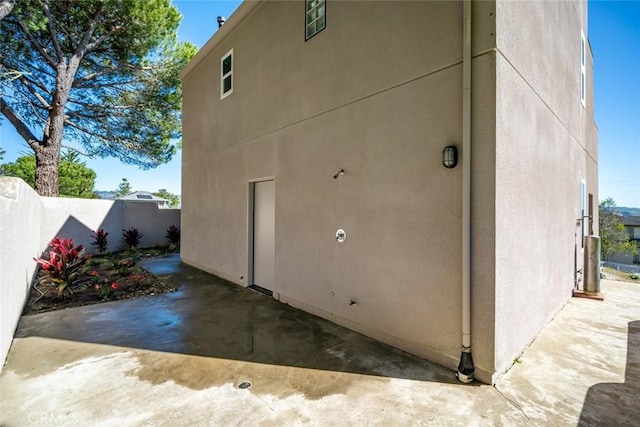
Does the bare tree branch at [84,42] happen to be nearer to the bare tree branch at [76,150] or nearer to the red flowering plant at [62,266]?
the bare tree branch at [76,150]

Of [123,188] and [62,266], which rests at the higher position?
[123,188]

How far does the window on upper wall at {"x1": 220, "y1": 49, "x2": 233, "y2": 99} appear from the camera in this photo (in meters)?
7.04

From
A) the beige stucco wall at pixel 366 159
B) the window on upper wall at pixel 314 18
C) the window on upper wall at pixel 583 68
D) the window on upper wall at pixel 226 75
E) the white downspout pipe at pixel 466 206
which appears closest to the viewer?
the white downspout pipe at pixel 466 206

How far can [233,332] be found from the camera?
13.1 ft

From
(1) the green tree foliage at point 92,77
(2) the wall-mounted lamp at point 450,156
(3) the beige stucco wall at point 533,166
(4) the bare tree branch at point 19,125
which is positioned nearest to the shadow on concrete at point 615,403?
(3) the beige stucco wall at point 533,166

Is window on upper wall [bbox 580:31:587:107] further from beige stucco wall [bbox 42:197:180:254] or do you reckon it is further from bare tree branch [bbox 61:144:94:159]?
bare tree branch [bbox 61:144:94:159]

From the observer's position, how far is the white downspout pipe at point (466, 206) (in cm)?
277

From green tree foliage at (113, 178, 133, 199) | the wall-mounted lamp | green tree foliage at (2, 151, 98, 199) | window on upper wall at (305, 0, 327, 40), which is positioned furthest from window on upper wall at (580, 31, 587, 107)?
green tree foliage at (113, 178, 133, 199)

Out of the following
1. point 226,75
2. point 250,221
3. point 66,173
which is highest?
point 226,75

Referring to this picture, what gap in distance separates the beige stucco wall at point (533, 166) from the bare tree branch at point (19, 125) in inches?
567

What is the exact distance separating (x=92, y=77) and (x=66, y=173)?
16470mm

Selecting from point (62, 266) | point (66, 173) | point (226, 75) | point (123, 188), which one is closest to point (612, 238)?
point (226, 75)

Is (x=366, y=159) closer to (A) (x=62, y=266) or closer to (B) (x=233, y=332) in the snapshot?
(B) (x=233, y=332)

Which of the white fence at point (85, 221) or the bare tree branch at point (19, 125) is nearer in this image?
the white fence at point (85, 221)
